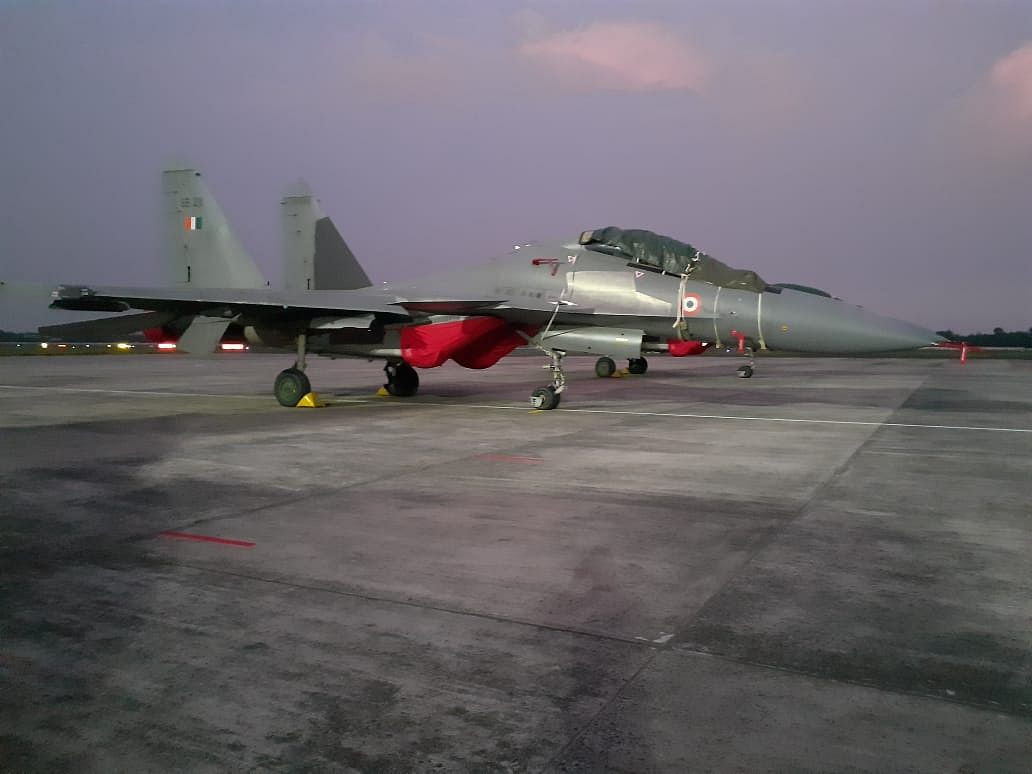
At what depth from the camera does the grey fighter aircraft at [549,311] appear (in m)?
11.0

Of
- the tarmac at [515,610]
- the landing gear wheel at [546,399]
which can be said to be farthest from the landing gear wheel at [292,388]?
the tarmac at [515,610]

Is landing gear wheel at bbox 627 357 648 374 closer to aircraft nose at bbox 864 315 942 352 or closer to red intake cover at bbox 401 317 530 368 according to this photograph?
red intake cover at bbox 401 317 530 368

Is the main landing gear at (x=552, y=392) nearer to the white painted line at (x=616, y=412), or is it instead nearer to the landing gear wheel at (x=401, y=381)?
the white painted line at (x=616, y=412)

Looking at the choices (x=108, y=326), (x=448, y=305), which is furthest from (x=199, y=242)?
(x=448, y=305)

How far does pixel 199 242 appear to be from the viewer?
14.8 m

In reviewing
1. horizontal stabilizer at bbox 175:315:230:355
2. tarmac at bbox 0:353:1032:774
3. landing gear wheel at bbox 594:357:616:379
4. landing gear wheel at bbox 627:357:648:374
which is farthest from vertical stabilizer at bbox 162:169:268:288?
landing gear wheel at bbox 627:357:648:374

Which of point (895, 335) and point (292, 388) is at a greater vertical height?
point (895, 335)

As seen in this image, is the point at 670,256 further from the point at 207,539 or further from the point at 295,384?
the point at 207,539

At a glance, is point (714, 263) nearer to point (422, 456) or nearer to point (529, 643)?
point (422, 456)

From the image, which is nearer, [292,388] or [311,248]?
[292,388]

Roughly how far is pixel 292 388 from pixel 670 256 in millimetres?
6677

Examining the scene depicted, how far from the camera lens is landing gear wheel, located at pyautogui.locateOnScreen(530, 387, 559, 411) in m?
12.4

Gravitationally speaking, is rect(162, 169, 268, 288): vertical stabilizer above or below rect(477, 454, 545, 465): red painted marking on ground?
above

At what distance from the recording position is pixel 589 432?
9961mm
